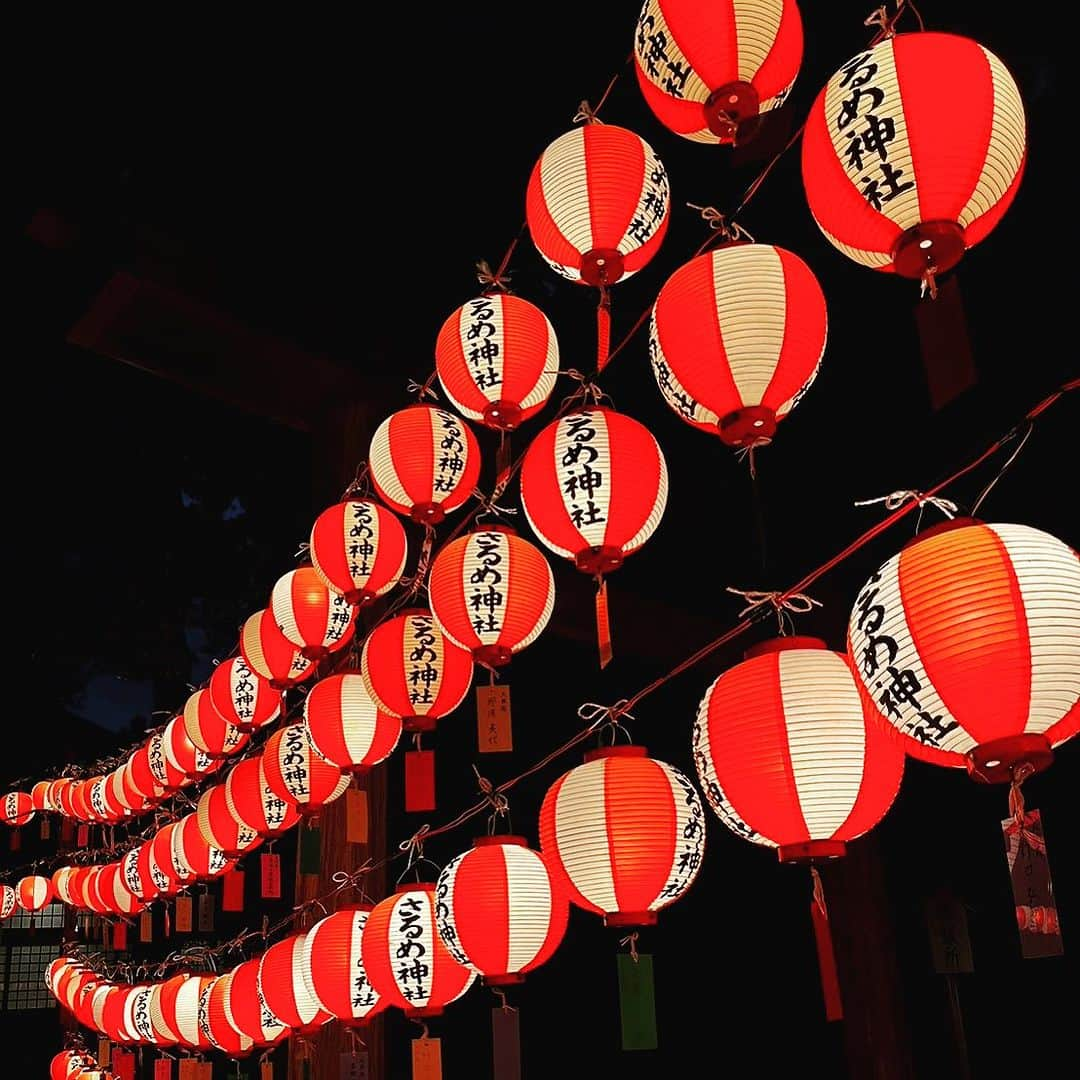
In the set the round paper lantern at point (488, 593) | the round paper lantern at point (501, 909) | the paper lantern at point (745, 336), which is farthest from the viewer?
the round paper lantern at point (488, 593)

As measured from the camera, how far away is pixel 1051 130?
3.93 m

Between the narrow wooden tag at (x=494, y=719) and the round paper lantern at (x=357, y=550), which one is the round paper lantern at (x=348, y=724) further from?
the narrow wooden tag at (x=494, y=719)

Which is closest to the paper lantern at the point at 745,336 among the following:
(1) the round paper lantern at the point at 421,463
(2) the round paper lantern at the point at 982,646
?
(2) the round paper lantern at the point at 982,646

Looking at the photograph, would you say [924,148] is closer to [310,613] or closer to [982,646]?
[982,646]

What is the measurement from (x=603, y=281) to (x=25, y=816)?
10047mm

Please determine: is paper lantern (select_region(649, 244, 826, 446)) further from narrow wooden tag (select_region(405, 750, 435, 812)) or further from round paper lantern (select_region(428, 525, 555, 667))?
narrow wooden tag (select_region(405, 750, 435, 812))

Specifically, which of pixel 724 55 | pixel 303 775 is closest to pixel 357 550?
pixel 303 775

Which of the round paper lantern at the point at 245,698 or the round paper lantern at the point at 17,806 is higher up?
the round paper lantern at the point at 17,806

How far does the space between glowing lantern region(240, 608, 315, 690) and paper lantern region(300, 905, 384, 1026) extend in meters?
1.33

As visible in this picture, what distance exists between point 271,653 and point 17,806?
291 inches

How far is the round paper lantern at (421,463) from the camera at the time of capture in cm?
366

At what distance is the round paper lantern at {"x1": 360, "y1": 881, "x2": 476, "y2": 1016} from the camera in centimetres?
320

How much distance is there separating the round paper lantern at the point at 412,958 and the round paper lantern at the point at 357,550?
1.17 meters

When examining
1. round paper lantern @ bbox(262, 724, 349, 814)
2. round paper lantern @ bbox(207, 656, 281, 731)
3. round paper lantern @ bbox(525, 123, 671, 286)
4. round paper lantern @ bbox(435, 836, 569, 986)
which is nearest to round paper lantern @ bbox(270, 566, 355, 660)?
round paper lantern @ bbox(262, 724, 349, 814)
